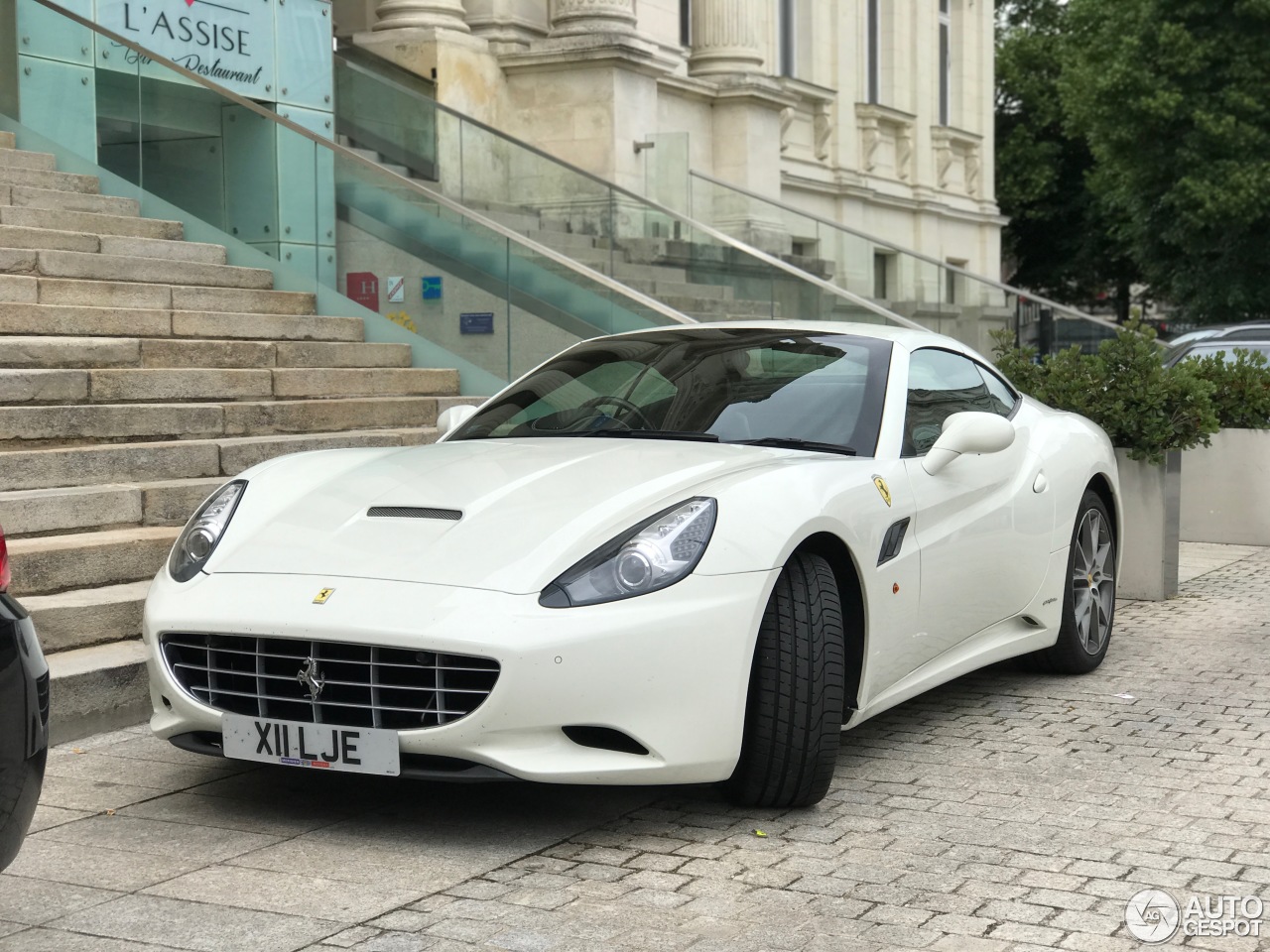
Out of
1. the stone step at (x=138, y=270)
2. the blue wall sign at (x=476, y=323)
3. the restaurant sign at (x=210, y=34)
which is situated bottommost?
the blue wall sign at (x=476, y=323)

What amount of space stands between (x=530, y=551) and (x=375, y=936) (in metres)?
1.19

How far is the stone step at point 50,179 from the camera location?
1096cm

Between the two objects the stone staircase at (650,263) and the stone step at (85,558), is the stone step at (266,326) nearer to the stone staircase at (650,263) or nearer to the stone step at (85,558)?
the stone staircase at (650,263)

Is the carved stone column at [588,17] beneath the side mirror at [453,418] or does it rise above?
above

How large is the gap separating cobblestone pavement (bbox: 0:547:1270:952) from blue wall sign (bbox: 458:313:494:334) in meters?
5.75

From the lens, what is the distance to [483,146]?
15570 mm

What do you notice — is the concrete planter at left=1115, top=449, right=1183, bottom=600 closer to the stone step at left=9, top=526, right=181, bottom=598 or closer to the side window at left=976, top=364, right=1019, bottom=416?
the side window at left=976, top=364, right=1019, bottom=416

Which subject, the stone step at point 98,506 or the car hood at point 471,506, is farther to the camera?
the stone step at point 98,506

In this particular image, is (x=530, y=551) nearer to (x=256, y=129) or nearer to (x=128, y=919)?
(x=128, y=919)

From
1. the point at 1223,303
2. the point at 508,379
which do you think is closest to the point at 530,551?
the point at 508,379

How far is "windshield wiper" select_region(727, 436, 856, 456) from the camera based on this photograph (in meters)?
5.52

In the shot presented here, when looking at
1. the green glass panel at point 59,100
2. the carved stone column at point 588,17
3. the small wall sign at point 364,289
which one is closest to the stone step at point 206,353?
the small wall sign at point 364,289

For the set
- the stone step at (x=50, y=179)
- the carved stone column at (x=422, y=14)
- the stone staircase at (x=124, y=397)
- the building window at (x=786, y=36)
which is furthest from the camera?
the building window at (x=786, y=36)

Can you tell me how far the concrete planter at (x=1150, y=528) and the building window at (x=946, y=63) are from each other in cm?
2625
